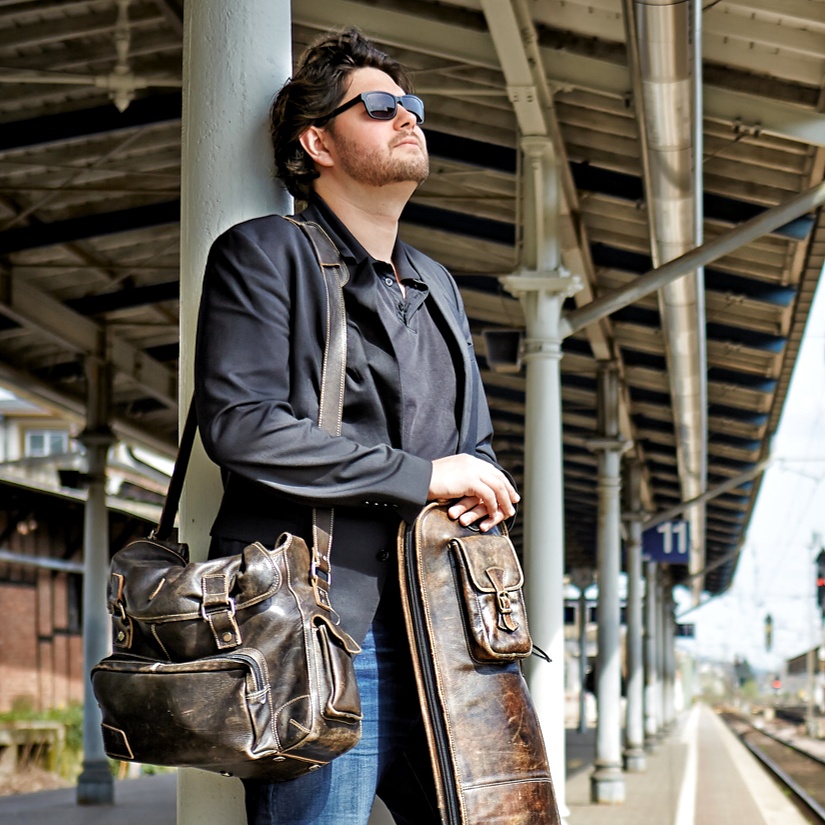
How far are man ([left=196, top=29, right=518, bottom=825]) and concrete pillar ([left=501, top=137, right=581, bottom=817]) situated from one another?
7.03 meters

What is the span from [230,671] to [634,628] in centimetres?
2073

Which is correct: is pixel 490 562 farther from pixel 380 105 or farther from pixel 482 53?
pixel 482 53

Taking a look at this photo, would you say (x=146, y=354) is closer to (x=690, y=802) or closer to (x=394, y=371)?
(x=690, y=802)

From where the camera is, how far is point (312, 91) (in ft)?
8.02

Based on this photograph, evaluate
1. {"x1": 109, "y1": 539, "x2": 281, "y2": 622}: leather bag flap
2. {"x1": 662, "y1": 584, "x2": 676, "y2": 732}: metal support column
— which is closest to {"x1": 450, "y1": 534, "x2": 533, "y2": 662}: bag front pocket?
{"x1": 109, "y1": 539, "x2": 281, "y2": 622}: leather bag flap

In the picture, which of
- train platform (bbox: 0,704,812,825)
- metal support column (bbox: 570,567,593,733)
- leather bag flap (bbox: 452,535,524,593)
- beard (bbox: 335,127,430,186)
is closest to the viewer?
leather bag flap (bbox: 452,535,524,593)

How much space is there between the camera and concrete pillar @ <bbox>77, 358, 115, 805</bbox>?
14.5 meters

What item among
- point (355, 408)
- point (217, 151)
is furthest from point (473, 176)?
point (355, 408)

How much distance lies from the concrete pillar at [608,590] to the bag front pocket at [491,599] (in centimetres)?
1388

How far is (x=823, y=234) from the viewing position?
10633 mm

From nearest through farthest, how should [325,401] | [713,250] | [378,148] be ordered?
[325,401] → [378,148] → [713,250]

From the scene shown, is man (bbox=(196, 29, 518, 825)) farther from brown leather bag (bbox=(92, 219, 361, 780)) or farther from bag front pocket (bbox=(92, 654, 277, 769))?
bag front pocket (bbox=(92, 654, 277, 769))

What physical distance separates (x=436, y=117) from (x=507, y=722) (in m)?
9.24

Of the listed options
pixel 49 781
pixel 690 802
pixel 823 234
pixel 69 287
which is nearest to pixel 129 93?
pixel 823 234
